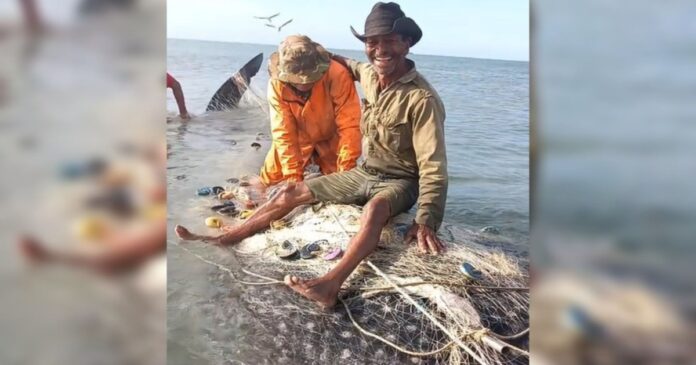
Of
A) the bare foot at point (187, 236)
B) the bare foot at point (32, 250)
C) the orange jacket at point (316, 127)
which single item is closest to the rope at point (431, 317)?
the orange jacket at point (316, 127)

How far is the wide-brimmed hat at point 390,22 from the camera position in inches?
79.0

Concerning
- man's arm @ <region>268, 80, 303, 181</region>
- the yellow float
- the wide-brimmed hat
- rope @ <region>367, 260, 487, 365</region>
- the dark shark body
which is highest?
the wide-brimmed hat

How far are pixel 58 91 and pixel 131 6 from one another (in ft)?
1.09

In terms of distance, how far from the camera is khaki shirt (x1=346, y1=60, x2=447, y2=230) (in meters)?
2.04

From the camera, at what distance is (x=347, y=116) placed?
2.24 metres

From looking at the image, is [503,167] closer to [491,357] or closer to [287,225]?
[491,357]

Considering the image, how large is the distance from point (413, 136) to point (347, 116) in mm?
290

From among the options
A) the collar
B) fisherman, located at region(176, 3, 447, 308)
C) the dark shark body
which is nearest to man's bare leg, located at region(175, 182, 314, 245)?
fisherman, located at region(176, 3, 447, 308)

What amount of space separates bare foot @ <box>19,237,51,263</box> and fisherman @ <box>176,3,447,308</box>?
0.42 meters

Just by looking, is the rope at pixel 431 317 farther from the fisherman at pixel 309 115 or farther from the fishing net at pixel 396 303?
Answer: the fisherman at pixel 309 115

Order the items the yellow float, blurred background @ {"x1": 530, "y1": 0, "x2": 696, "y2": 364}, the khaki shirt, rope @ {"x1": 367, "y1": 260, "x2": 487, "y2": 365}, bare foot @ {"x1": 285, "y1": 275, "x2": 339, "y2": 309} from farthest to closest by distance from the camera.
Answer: the yellow float, the khaki shirt, bare foot @ {"x1": 285, "y1": 275, "x2": 339, "y2": 309}, rope @ {"x1": 367, "y1": 260, "x2": 487, "y2": 365}, blurred background @ {"x1": 530, "y1": 0, "x2": 696, "y2": 364}

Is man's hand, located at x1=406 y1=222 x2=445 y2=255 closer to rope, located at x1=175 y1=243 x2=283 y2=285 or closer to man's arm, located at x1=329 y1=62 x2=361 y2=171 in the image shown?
man's arm, located at x1=329 y1=62 x2=361 y2=171

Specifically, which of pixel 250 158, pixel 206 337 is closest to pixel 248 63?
pixel 250 158

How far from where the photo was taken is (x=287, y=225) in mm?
2193
